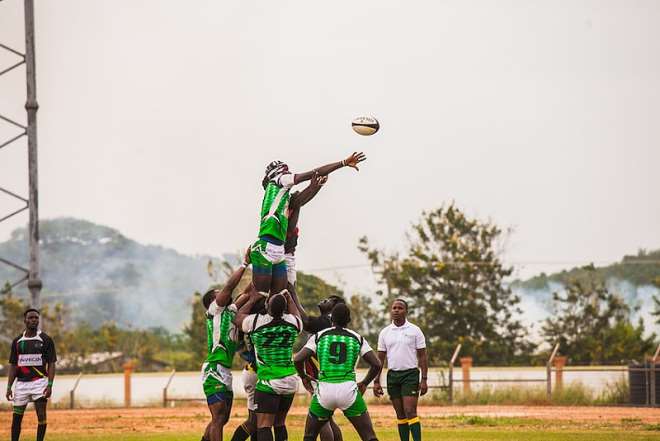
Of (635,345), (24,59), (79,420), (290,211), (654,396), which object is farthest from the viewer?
(635,345)

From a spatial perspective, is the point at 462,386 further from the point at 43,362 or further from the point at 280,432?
the point at 280,432

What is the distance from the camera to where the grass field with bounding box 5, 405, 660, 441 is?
27297mm

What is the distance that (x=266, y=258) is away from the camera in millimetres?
17672

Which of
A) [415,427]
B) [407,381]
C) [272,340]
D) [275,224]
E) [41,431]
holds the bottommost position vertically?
[41,431]

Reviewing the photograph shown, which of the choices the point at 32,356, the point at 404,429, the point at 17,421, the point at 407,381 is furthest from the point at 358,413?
the point at 17,421

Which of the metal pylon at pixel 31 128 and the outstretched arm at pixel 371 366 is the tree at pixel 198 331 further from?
the outstretched arm at pixel 371 366

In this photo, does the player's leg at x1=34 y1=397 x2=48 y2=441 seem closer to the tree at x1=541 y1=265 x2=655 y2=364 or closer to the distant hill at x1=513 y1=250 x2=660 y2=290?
the tree at x1=541 y1=265 x2=655 y2=364

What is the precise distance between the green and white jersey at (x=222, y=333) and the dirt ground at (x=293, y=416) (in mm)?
12736

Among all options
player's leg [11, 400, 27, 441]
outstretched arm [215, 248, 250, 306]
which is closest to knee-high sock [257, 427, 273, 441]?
outstretched arm [215, 248, 250, 306]

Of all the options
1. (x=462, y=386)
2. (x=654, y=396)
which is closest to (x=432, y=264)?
(x=462, y=386)

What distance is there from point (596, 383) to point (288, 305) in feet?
92.6

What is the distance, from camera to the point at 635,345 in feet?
196

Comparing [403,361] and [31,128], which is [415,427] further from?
[31,128]

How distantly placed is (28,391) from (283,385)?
8314 millimetres
